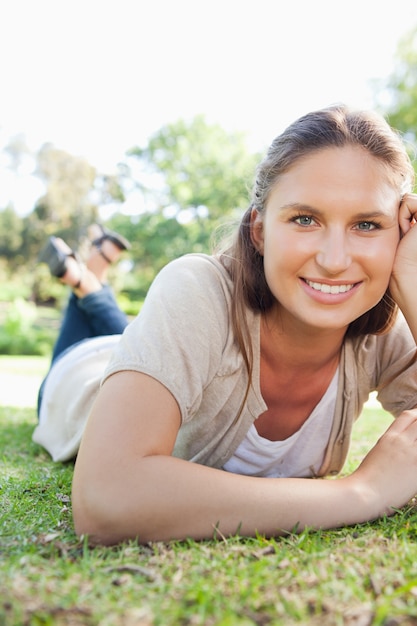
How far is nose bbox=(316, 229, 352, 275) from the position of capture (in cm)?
216

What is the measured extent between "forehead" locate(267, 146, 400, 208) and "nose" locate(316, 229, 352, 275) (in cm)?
12

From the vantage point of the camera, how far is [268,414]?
2658 millimetres

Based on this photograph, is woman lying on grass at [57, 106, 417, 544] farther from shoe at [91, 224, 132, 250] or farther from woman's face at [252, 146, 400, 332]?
shoe at [91, 224, 132, 250]

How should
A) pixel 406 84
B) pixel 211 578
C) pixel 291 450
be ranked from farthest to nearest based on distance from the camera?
pixel 406 84 → pixel 291 450 → pixel 211 578

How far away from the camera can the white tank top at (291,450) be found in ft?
8.59

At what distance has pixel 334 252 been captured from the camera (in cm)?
216

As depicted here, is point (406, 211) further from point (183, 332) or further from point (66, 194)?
point (66, 194)

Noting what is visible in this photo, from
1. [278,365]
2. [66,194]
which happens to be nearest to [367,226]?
[278,365]

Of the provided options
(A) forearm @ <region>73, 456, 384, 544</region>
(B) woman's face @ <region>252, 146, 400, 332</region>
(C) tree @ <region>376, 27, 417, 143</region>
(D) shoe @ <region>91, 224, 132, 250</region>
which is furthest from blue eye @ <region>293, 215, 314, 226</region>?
(C) tree @ <region>376, 27, 417, 143</region>

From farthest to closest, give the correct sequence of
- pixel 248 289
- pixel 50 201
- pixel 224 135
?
pixel 50 201, pixel 224 135, pixel 248 289

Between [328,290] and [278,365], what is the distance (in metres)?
0.50

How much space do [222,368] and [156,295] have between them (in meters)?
0.36

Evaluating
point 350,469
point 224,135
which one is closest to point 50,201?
point 224,135

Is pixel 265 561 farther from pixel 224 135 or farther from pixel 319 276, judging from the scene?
pixel 224 135
